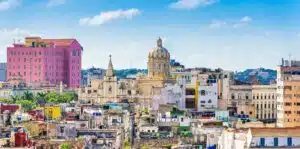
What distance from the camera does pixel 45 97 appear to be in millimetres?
101812

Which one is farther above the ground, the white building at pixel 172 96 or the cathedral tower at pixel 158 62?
the cathedral tower at pixel 158 62

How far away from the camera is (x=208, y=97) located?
9350 cm

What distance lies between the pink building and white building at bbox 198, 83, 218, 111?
41411mm

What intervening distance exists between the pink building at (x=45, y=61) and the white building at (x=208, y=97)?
41.4 metres

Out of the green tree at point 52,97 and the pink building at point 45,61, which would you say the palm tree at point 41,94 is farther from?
the pink building at point 45,61

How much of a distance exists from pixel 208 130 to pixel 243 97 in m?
36.9

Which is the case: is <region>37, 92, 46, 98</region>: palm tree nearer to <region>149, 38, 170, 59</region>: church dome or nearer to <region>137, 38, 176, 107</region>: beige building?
<region>137, 38, 176, 107</region>: beige building

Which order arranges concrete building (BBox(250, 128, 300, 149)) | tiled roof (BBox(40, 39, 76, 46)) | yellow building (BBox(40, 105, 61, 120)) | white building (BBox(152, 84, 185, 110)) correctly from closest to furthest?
1. concrete building (BBox(250, 128, 300, 149))
2. yellow building (BBox(40, 105, 61, 120))
3. white building (BBox(152, 84, 185, 110))
4. tiled roof (BBox(40, 39, 76, 46))

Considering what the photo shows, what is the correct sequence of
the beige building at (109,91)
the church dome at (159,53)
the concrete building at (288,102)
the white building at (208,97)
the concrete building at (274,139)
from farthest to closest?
the church dome at (159,53) → the beige building at (109,91) → the white building at (208,97) → the concrete building at (288,102) → the concrete building at (274,139)

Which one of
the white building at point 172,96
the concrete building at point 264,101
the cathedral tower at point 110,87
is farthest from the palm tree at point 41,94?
the concrete building at point 264,101

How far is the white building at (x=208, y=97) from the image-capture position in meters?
92.9

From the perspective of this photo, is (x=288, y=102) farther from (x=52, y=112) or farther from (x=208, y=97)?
(x=208, y=97)

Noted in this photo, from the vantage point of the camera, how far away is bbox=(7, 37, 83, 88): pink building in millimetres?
135000

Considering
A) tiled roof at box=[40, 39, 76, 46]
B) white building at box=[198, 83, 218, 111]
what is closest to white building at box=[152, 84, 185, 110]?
white building at box=[198, 83, 218, 111]
